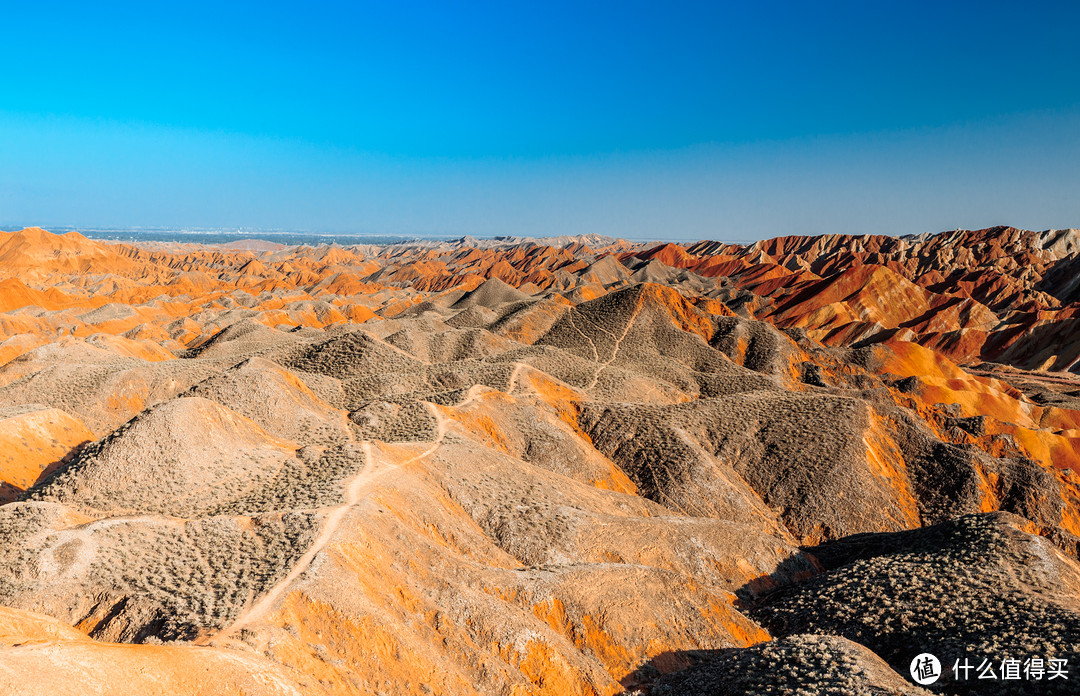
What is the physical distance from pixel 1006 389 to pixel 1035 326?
4766 cm

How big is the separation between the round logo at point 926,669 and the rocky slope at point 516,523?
18.3 inches

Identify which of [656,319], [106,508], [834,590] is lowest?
[834,590]

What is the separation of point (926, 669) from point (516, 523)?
16761mm

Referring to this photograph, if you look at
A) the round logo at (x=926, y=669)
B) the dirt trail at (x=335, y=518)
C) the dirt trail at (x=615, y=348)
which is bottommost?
the round logo at (x=926, y=669)

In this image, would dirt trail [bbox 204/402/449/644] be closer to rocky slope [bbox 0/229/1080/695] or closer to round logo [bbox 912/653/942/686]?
rocky slope [bbox 0/229/1080/695]

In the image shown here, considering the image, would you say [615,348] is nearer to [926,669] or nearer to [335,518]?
[335,518]

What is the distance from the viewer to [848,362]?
72.6 m

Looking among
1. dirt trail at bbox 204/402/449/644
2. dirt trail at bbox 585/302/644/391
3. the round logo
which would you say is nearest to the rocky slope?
dirt trail at bbox 204/402/449/644

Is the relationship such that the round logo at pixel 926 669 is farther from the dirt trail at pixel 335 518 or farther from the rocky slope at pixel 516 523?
the dirt trail at pixel 335 518

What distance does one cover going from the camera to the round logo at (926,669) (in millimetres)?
18422

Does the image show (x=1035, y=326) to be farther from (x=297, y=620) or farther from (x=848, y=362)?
(x=297, y=620)

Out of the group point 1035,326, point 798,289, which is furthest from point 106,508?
point 798,289

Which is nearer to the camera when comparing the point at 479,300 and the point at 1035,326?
the point at 1035,326

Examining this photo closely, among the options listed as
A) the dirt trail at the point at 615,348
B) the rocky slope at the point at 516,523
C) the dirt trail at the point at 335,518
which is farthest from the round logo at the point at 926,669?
the dirt trail at the point at 615,348
